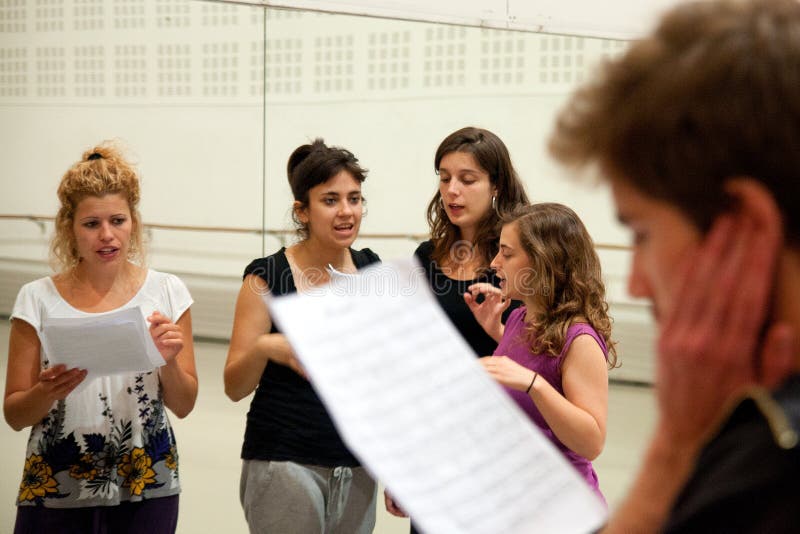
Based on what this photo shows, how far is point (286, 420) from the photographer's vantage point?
213 centimetres

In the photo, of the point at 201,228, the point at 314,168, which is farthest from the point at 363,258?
the point at 201,228

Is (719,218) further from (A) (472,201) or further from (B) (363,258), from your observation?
(B) (363,258)

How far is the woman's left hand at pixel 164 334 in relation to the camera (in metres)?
1.96

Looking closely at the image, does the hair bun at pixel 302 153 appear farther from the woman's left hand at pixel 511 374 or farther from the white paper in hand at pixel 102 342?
the woman's left hand at pixel 511 374

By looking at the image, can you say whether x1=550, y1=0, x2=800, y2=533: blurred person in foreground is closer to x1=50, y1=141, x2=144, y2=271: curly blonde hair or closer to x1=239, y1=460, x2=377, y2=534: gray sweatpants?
x1=239, y1=460, x2=377, y2=534: gray sweatpants

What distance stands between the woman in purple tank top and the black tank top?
46 cm

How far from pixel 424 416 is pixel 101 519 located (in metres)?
1.59

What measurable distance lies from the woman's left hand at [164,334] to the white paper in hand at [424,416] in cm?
125

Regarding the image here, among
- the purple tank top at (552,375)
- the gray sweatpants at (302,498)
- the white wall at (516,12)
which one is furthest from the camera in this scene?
the white wall at (516,12)

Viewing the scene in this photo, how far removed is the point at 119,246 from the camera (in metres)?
2.13

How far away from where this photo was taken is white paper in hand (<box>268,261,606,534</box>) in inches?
28.0

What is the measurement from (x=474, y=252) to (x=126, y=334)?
0.91m

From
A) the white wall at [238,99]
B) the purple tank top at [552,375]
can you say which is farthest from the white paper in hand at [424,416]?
the white wall at [238,99]

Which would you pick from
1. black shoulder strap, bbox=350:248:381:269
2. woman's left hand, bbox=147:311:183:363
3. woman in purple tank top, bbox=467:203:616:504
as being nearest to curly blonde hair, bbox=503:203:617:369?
woman in purple tank top, bbox=467:203:616:504
